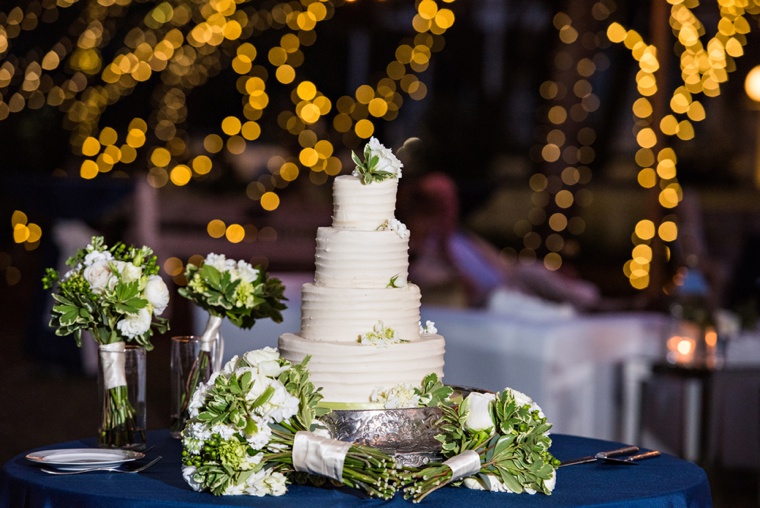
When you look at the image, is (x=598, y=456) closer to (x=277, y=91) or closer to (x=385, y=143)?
(x=385, y=143)

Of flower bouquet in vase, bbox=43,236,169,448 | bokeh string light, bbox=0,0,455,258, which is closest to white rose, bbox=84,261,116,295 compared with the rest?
flower bouquet in vase, bbox=43,236,169,448

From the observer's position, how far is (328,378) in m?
2.18

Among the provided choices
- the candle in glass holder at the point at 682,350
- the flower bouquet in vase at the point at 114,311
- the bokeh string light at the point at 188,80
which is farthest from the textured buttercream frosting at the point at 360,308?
the bokeh string light at the point at 188,80

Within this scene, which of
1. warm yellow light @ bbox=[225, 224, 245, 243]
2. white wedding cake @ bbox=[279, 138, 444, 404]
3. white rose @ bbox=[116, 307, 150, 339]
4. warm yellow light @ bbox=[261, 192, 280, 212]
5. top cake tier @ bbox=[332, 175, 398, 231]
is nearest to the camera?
white wedding cake @ bbox=[279, 138, 444, 404]

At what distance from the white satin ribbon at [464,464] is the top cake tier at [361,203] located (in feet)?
1.74

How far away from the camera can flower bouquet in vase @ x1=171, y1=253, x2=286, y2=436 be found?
100 inches

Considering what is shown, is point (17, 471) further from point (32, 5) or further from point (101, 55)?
point (101, 55)

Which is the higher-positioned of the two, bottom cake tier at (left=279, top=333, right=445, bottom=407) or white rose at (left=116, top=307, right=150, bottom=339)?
white rose at (left=116, top=307, right=150, bottom=339)

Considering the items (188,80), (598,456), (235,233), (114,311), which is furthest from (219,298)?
(188,80)

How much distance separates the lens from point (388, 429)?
210cm

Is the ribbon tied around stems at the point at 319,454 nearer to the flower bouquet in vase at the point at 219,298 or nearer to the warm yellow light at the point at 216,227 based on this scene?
the flower bouquet in vase at the point at 219,298

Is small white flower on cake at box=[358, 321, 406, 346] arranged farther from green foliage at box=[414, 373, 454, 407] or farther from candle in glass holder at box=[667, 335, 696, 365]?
candle in glass holder at box=[667, 335, 696, 365]

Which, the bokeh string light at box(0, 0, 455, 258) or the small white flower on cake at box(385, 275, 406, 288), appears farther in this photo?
the bokeh string light at box(0, 0, 455, 258)

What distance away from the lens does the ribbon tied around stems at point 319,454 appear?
192 centimetres
